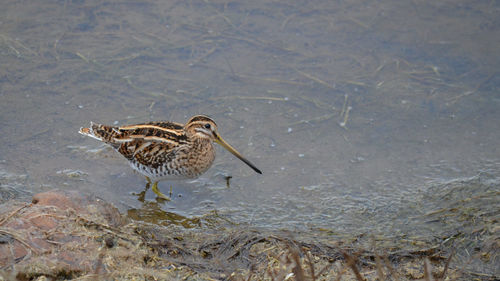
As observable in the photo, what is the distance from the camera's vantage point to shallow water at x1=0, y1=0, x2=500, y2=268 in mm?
5766

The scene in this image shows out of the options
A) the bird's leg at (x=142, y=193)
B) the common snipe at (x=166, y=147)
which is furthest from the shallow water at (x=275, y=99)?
the common snipe at (x=166, y=147)

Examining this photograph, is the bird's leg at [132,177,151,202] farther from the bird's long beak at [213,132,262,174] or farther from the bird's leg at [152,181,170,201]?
the bird's long beak at [213,132,262,174]

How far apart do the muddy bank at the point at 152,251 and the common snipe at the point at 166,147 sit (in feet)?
2.58

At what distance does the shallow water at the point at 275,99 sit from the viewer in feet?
18.9

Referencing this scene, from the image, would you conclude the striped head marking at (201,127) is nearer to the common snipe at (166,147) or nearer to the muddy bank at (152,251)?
the common snipe at (166,147)

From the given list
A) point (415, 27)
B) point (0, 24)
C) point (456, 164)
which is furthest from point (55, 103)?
point (415, 27)

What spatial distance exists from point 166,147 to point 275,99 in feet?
6.58

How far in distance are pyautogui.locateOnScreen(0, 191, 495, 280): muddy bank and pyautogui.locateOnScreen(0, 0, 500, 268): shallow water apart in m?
0.62

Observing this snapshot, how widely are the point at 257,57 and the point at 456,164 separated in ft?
10.1

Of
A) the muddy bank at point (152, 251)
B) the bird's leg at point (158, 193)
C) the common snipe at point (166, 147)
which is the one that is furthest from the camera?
the bird's leg at point (158, 193)

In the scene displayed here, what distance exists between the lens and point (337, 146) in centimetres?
651

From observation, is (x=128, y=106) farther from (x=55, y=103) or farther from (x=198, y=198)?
(x=198, y=198)

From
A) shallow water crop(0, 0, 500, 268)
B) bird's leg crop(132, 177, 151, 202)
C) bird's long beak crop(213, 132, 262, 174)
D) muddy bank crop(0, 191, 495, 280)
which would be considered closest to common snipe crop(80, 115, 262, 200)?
bird's long beak crop(213, 132, 262, 174)

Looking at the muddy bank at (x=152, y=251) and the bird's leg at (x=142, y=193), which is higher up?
the muddy bank at (x=152, y=251)
